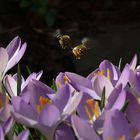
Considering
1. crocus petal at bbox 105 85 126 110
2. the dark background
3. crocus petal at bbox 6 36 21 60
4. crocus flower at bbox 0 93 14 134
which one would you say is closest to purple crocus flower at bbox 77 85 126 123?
crocus petal at bbox 105 85 126 110

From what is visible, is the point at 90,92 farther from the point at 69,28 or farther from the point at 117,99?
the point at 69,28

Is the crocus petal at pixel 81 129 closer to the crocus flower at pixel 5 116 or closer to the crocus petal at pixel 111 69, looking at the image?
the crocus flower at pixel 5 116

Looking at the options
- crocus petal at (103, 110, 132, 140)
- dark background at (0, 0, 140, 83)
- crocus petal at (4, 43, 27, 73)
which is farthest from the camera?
dark background at (0, 0, 140, 83)

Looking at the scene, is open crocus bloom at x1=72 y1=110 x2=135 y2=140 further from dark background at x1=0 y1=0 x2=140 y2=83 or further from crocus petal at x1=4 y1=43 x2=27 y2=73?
dark background at x1=0 y1=0 x2=140 y2=83

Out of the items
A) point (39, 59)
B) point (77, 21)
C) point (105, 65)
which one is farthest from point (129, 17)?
point (105, 65)

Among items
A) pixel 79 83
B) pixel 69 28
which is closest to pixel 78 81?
pixel 79 83
